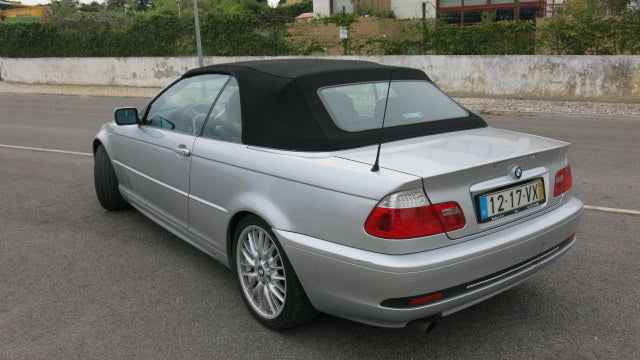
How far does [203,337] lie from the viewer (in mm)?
3240

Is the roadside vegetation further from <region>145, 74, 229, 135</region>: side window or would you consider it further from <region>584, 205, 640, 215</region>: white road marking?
<region>145, 74, 229, 135</region>: side window

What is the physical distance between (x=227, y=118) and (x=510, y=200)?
1.85m

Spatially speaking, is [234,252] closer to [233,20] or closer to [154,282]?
[154,282]

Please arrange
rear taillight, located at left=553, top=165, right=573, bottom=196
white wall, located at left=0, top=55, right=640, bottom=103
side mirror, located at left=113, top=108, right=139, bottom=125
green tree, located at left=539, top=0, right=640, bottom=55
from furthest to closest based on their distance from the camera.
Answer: green tree, located at left=539, top=0, right=640, bottom=55, white wall, located at left=0, top=55, right=640, bottom=103, side mirror, located at left=113, top=108, right=139, bottom=125, rear taillight, located at left=553, top=165, right=573, bottom=196

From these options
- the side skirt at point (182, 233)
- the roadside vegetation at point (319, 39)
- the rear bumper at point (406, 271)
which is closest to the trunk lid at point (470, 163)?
the rear bumper at point (406, 271)

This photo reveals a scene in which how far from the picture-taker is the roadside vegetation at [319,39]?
14.7 meters

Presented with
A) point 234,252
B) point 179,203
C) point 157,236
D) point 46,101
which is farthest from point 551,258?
point 46,101

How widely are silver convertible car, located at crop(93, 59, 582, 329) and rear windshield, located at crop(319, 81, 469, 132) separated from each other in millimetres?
13

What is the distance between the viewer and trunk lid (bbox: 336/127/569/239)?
8.98 feet

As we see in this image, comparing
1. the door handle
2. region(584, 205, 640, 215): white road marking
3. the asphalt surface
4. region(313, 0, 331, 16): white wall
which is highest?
region(313, 0, 331, 16): white wall

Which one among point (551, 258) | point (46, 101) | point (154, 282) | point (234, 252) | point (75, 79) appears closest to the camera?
point (551, 258)

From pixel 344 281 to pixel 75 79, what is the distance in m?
25.3

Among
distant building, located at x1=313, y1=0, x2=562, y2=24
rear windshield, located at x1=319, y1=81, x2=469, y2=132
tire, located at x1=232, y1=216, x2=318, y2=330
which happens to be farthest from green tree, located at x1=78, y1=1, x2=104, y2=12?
tire, located at x1=232, y1=216, x2=318, y2=330

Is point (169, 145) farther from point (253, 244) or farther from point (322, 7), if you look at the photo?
point (322, 7)
